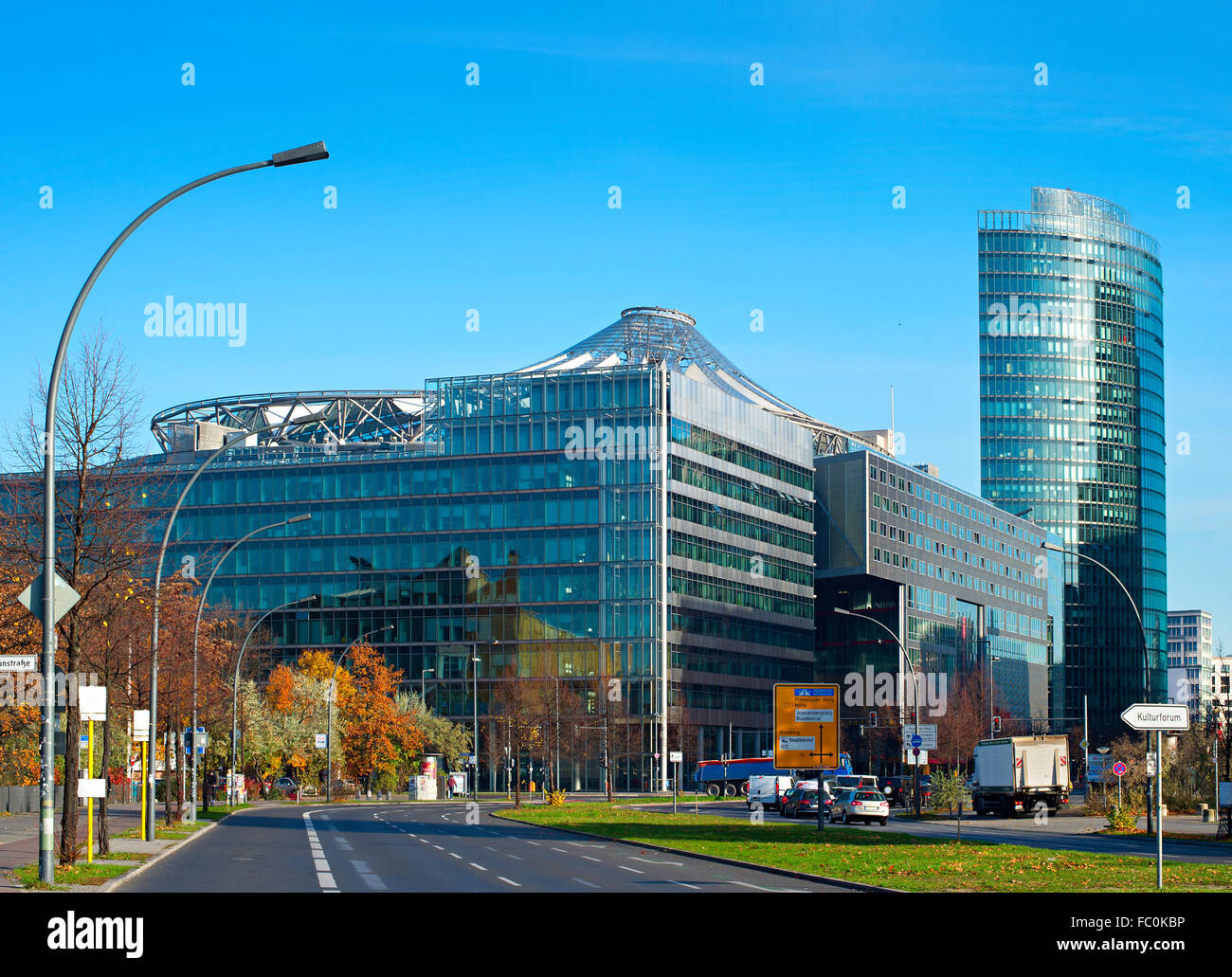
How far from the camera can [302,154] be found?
19969mm

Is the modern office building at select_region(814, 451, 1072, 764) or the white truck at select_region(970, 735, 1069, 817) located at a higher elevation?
the modern office building at select_region(814, 451, 1072, 764)

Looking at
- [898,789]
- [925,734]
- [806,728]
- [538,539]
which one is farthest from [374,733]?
[806,728]

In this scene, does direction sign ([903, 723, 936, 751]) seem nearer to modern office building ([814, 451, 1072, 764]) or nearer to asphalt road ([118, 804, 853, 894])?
asphalt road ([118, 804, 853, 894])

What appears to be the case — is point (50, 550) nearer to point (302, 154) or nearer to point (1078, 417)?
point (302, 154)

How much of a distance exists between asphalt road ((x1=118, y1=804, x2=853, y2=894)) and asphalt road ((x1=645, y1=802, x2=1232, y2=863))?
33.3ft

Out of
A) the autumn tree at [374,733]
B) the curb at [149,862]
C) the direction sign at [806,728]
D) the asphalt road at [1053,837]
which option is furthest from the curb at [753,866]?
the autumn tree at [374,733]

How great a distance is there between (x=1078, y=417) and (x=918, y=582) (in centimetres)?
6959

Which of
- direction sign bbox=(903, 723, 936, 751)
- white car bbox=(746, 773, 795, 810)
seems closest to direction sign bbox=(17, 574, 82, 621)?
direction sign bbox=(903, 723, 936, 751)

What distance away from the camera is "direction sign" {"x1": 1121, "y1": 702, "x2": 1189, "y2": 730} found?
21781mm

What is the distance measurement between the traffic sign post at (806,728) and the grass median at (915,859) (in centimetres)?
221

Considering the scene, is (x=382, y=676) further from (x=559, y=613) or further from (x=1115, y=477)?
(x=1115, y=477)

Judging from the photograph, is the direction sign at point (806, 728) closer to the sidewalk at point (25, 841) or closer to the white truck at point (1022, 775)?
the sidewalk at point (25, 841)
